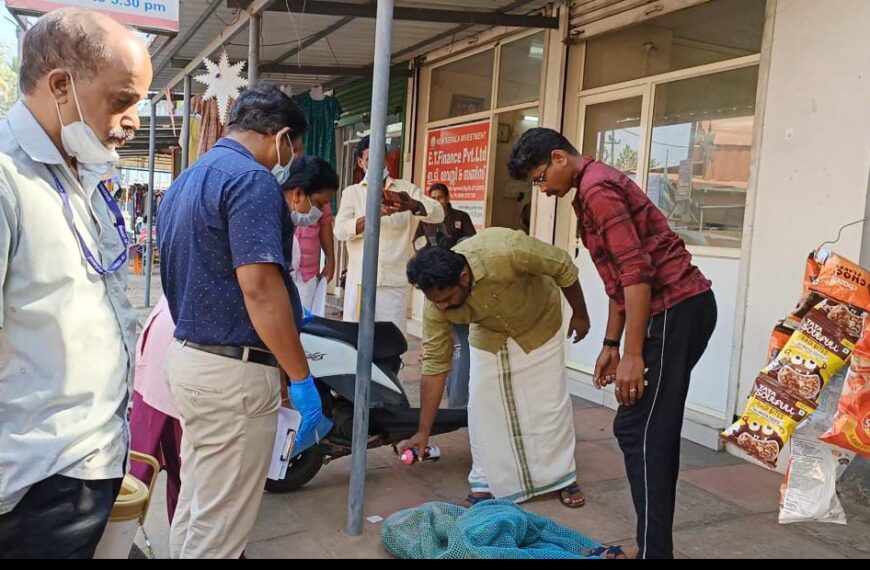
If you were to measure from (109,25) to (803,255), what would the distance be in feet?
11.9

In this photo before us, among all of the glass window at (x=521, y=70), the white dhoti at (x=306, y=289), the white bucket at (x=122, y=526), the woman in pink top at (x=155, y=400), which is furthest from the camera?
the glass window at (x=521, y=70)

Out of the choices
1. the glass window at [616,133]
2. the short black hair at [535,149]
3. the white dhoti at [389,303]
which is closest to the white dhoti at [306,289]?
the white dhoti at [389,303]

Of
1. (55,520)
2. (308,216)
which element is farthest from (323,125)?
(55,520)

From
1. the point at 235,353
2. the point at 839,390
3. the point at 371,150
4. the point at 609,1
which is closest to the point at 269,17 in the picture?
the point at 609,1

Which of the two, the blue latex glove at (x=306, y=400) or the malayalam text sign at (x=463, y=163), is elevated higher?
the malayalam text sign at (x=463, y=163)

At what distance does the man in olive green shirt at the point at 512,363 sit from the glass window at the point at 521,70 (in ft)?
11.7

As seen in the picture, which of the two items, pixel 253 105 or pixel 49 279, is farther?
pixel 253 105

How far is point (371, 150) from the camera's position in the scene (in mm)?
3029

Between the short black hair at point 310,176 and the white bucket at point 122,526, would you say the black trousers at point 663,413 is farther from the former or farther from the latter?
the short black hair at point 310,176

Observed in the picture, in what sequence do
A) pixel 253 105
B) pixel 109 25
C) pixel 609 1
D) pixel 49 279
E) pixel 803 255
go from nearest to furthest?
pixel 49 279 → pixel 109 25 → pixel 253 105 → pixel 803 255 → pixel 609 1

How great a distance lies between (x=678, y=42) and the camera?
5.11m

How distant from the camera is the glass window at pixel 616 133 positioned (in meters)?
5.47

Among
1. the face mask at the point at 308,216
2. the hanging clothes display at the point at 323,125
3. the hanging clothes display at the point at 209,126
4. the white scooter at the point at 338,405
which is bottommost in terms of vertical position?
the white scooter at the point at 338,405
